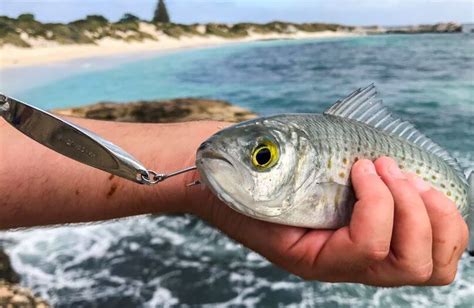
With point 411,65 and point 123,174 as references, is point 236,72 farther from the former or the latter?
point 123,174

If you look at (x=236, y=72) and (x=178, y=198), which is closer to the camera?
(x=178, y=198)

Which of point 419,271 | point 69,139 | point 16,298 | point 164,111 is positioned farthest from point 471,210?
point 164,111

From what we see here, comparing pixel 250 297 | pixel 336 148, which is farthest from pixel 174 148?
→ pixel 250 297

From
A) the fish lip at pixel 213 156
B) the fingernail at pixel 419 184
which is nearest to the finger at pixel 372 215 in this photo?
the fingernail at pixel 419 184

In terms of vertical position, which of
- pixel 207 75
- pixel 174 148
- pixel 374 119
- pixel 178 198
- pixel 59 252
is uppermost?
pixel 374 119

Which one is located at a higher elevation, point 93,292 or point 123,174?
point 123,174

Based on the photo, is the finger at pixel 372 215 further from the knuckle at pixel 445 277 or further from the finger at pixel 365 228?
the knuckle at pixel 445 277
